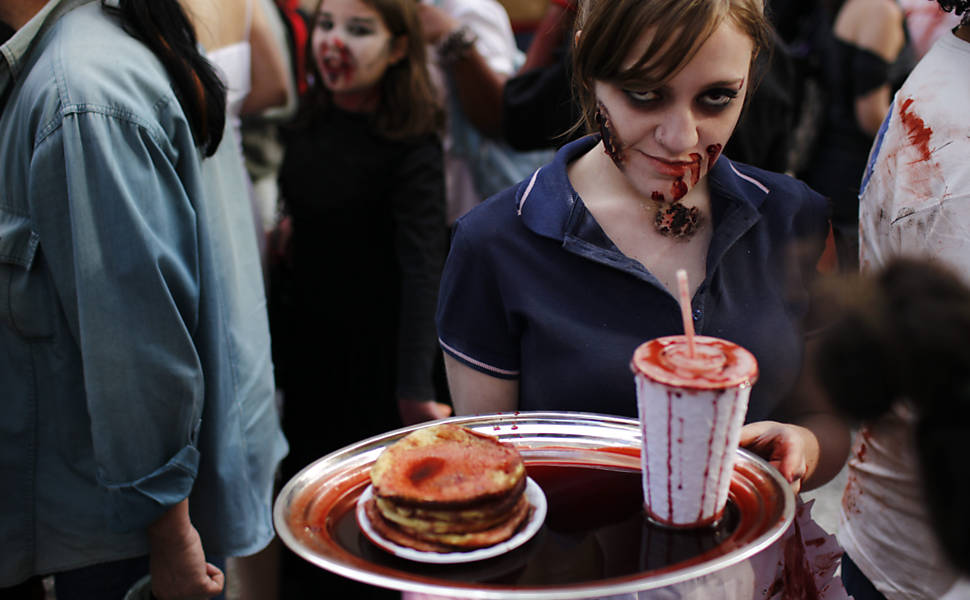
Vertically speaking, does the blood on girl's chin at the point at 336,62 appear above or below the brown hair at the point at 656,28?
below

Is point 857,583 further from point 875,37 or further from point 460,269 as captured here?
point 875,37

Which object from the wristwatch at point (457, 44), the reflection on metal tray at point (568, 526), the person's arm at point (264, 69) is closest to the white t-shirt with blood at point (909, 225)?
the reflection on metal tray at point (568, 526)

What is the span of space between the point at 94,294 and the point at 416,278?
1.33 meters

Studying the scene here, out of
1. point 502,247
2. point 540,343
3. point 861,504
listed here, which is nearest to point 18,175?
point 502,247

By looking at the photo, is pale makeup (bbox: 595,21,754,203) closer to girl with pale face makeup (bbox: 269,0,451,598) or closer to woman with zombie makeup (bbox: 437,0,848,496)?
woman with zombie makeup (bbox: 437,0,848,496)

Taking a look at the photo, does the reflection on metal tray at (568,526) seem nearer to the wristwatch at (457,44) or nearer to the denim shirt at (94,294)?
the denim shirt at (94,294)

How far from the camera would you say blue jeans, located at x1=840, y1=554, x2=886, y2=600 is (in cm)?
168

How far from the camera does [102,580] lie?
1.75 metres

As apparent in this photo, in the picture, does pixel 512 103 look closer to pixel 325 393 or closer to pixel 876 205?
pixel 325 393

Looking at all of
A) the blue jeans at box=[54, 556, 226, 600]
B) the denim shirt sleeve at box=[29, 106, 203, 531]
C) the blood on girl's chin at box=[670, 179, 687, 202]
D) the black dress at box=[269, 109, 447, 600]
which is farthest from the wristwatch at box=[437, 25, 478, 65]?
the blue jeans at box=[54, 556, 226, 600]

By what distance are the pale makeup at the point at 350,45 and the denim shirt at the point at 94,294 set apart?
1.14 metres

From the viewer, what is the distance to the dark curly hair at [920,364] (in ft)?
2.17

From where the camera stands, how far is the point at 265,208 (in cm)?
368

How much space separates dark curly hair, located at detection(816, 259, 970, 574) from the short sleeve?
2.91 ft
